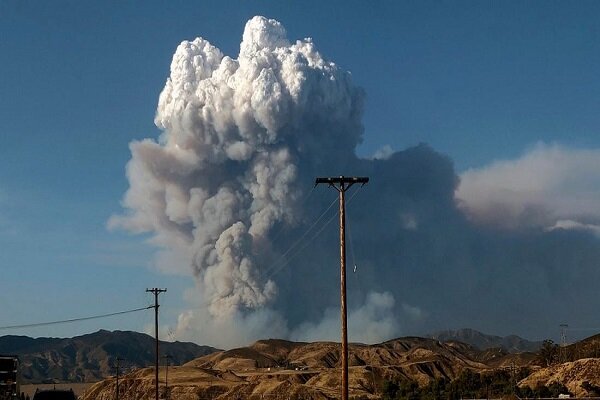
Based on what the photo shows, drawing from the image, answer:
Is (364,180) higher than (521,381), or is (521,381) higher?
(364,180)

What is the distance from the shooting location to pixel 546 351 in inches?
7372

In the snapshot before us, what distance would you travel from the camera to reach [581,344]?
634 feet

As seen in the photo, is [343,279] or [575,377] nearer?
[343,279]

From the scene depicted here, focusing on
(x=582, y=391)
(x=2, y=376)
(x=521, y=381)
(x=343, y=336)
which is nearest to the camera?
(x=343, y=336)

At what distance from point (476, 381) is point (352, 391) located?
3108cm

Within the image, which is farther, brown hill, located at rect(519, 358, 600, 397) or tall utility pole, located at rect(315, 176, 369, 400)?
brown hill, located at rect(519, 358, 600, 397)

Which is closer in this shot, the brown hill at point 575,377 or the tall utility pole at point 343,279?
the tall utility pole at point 343,279

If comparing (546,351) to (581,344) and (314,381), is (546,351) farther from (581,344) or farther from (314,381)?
(314,381)

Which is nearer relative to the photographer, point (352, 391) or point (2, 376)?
point (2, 376)

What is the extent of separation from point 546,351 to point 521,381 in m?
53.9

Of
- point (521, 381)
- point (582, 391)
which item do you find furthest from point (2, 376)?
point (521, 381)

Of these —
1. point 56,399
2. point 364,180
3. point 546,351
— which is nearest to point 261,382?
point 546,351

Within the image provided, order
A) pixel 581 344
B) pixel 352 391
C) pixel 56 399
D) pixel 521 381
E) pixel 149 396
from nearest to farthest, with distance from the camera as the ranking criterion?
pixel 56 399
pixel 521 381
pixel 352 391
pixel 149 396
pixel 581 344

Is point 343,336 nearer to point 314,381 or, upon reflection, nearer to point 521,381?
point 521,381
